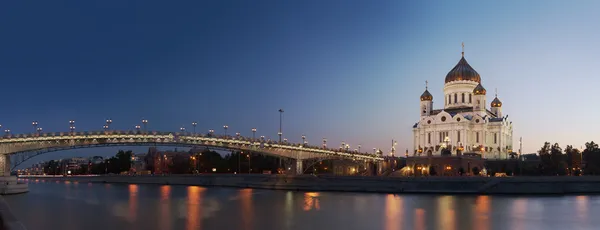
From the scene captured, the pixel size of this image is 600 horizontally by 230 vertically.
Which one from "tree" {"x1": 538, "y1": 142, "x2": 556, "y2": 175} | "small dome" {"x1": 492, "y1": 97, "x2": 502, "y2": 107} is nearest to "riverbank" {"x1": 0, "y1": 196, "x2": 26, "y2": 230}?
"tree" {"x1": 538, "y1": 142, "x2": 556, "y2": 175}

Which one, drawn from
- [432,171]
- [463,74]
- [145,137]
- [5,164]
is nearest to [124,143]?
[145,137]

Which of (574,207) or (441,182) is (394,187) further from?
(574,207)

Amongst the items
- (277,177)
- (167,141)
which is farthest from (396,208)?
(167,141)

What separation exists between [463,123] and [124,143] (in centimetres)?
6173

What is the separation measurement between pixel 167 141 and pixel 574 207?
2420 inches

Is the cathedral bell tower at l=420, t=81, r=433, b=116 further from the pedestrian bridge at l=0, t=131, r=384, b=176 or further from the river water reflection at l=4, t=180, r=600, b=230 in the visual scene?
the river water reflection at l=4, t=180, r=600, b=230

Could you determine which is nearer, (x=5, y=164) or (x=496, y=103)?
(x=5, y=164)

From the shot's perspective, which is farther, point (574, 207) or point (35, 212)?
point (574, 207)

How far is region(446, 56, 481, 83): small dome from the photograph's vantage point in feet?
365

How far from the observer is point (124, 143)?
291 feet

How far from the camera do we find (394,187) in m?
62.2

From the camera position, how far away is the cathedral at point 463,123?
103m

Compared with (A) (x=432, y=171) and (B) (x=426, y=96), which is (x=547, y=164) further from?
(B) (x=426, y=96)

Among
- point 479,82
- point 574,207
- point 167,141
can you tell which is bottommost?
point 574,207
